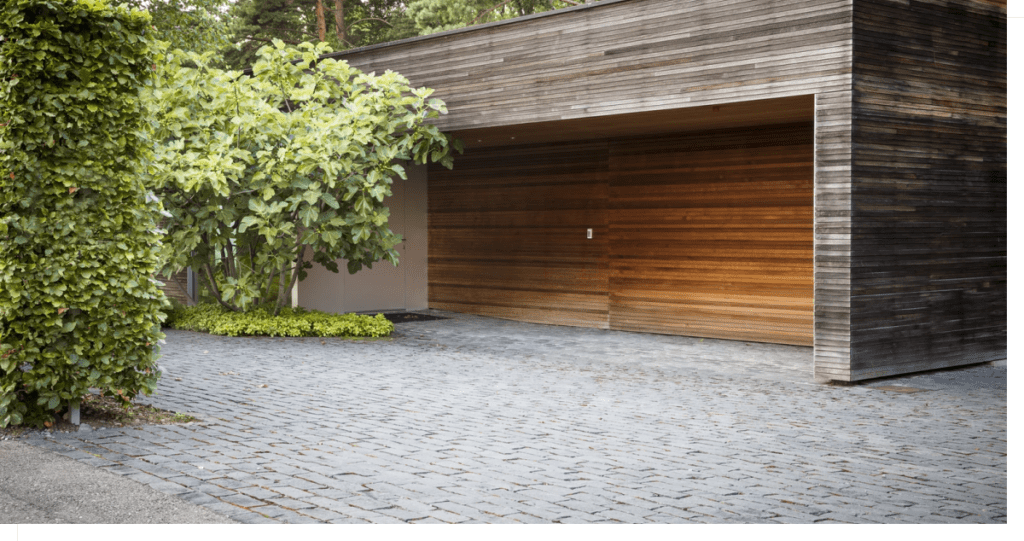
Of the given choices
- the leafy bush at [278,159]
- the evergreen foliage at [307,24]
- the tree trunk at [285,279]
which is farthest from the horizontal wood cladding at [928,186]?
the evergreen foliage at [307,24]

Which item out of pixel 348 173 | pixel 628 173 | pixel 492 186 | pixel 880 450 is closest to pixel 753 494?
pixel 880 450

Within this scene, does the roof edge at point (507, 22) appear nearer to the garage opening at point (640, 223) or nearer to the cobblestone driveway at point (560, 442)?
the garage opening at point (640, 223)

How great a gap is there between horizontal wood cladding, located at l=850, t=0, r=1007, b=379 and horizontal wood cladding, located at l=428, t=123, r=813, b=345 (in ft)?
6.76

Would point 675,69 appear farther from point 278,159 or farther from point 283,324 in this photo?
point 283,324

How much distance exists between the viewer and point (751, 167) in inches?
472

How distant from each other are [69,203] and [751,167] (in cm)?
803

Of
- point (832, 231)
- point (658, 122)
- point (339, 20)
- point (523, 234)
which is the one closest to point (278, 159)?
point (658, 122)

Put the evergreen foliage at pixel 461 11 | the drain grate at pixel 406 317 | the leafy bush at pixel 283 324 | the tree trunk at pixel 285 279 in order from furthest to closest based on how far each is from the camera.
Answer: the evergreen foliage at pixel 461 11
the drain grate at pixel 406 317
the tree trunk at pixel 285 279
the leafy bush at pixel 283 324

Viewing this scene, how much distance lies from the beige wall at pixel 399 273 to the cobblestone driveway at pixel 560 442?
16.4 ft

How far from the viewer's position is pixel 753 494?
→ 16.0 feet

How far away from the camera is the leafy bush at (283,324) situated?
11.9 meters

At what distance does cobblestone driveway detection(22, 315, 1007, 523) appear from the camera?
4668 millimetres

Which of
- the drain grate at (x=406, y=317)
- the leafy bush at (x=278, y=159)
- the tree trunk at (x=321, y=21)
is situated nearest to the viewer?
the leafy bush at (x=278, y=159)

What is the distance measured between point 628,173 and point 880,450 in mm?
7809
